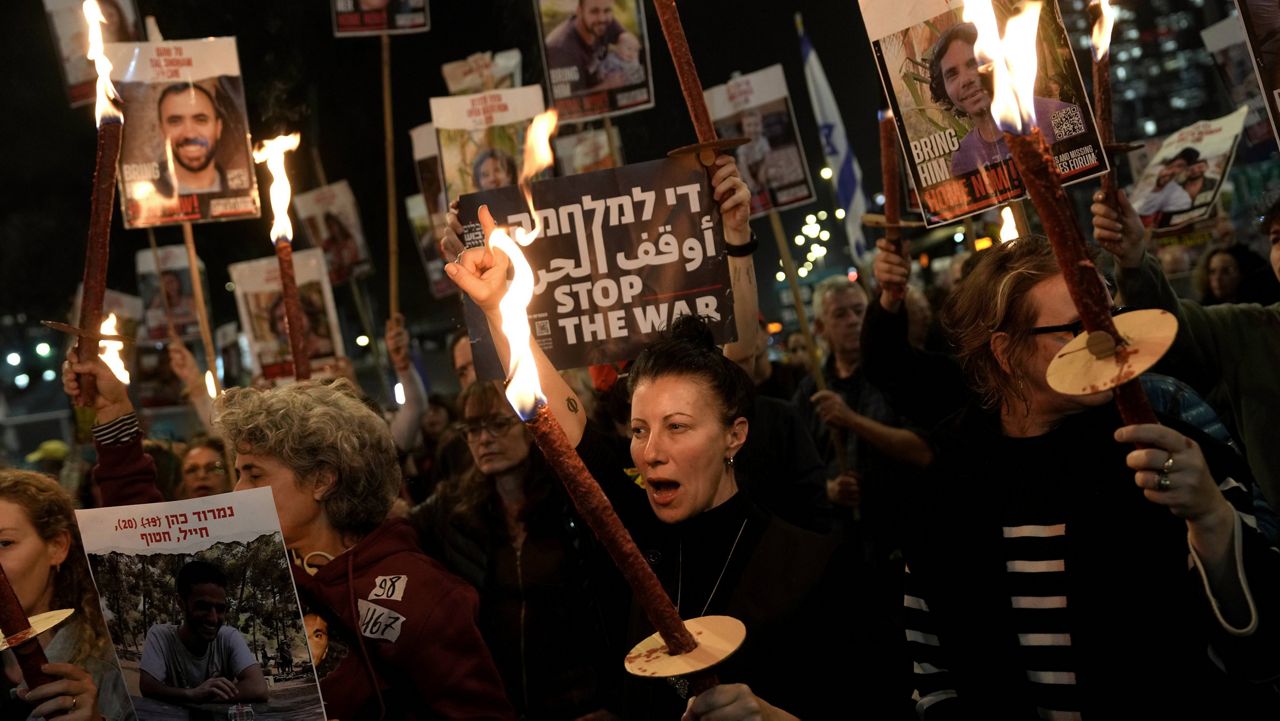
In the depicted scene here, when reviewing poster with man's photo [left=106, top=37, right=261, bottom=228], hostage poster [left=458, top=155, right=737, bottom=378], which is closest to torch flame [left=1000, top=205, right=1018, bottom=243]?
hostage poster [left=458, top=155, right=737, bottom=378]

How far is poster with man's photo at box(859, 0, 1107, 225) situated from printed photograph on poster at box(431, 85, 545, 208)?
3.07m

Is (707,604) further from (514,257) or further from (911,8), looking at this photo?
(911,8)

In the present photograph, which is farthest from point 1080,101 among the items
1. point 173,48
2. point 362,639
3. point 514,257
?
point 173,48

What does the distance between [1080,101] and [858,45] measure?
9.48m

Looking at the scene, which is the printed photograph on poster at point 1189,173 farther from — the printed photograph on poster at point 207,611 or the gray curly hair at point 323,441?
the printed photograph on poster at point 207,611

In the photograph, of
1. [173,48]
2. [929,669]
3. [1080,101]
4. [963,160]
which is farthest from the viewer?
[173,48]

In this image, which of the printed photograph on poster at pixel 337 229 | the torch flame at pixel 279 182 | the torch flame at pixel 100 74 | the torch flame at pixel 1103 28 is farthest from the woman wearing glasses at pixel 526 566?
the printed photograph on poster at pixel 337 229

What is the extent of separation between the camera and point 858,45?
12.2 meters

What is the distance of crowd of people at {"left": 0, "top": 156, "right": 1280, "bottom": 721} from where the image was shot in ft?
6.96

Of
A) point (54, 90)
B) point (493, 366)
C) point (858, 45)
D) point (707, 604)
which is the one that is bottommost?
point (707, 604)

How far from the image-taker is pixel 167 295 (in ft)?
35.3

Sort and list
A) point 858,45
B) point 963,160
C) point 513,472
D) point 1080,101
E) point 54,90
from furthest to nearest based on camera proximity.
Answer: point 54,90
point 858,45
point 513,472
point 963,160
point 1080,101

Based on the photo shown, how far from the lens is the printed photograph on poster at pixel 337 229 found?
11141 mm

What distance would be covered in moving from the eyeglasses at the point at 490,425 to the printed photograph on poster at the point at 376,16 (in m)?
5.43
